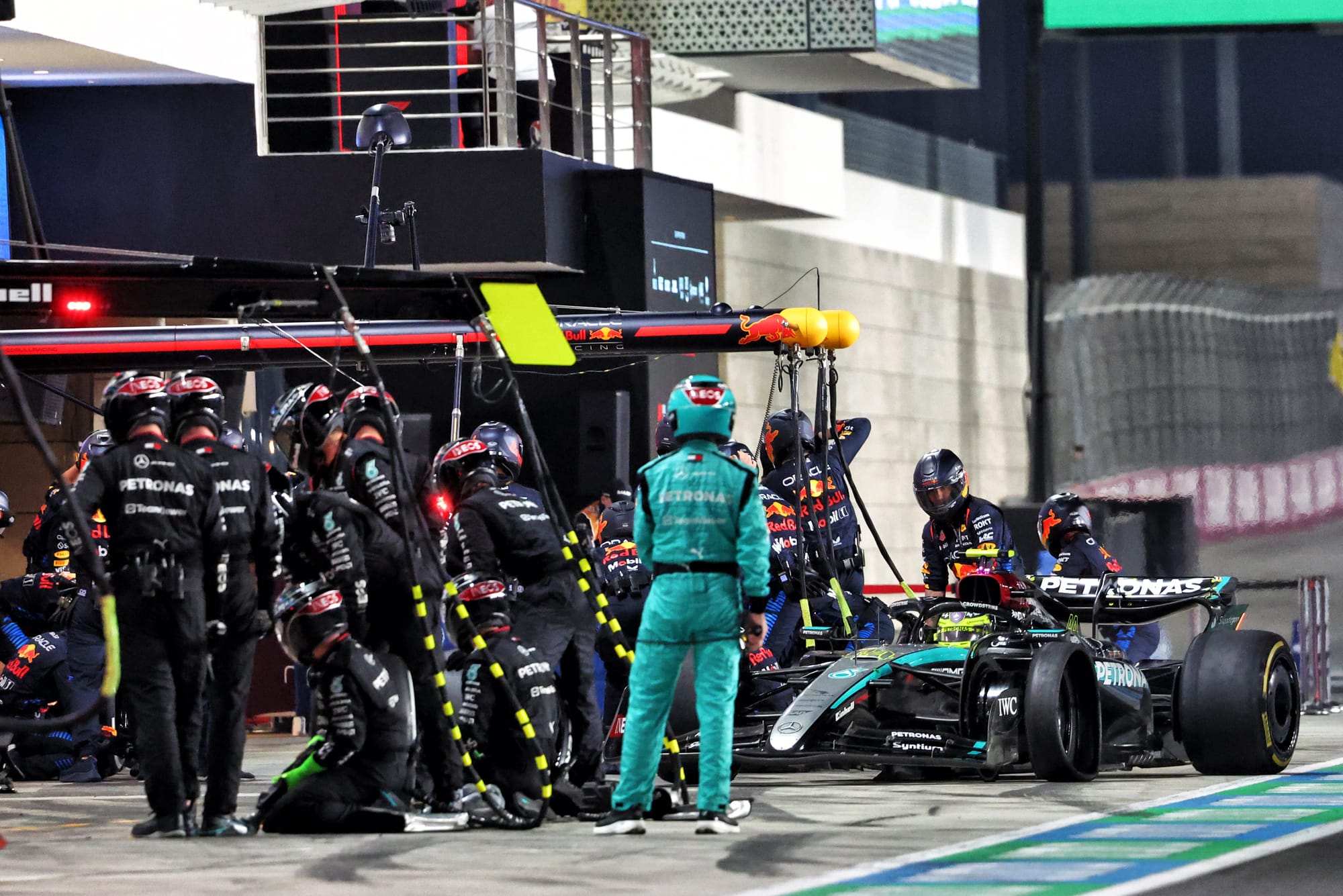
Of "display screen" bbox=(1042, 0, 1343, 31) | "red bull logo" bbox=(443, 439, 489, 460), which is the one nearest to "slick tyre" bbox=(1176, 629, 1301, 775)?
"red bull logo" bbox=(443, 439, 489, 460)

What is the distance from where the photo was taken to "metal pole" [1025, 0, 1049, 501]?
27.3 m

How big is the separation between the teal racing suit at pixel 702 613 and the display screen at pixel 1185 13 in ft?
53.3

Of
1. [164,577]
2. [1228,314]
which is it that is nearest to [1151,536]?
[1228,314]

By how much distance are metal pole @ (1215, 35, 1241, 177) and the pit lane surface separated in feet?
89.2

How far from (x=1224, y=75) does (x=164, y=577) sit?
103 feet

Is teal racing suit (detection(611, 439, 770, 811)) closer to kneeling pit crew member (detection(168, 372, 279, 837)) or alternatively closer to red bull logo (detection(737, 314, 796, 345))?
kneeling pit crew member (detection(168, 372, 279, 837))

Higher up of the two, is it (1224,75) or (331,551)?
(1224,75)

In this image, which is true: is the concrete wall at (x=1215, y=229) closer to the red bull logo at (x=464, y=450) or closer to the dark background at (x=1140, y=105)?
the dark background at (x=1140, y=105)

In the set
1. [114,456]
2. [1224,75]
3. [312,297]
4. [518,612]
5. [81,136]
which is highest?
[1224,75]

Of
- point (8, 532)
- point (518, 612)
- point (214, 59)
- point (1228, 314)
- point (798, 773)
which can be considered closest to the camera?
point (518, 612)

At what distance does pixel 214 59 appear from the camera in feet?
60.3

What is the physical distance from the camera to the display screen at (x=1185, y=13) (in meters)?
24.3

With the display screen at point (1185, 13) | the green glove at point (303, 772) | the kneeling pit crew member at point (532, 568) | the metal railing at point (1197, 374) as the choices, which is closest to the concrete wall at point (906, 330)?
the metal railing at point (1197, 374)

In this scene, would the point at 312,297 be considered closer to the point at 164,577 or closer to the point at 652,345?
the point at 164,577
